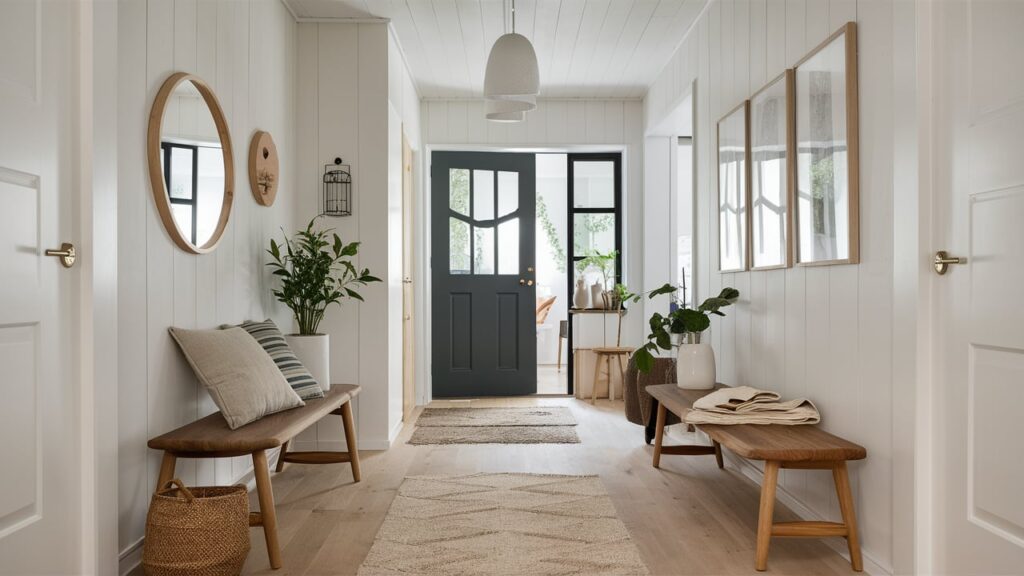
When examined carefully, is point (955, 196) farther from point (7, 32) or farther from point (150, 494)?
point (150, 494)

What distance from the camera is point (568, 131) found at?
6.42m

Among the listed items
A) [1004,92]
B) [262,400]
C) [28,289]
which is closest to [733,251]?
[1004,92]

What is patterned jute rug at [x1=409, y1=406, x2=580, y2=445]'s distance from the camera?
473cm

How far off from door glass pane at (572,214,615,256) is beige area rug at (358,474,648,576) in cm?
330

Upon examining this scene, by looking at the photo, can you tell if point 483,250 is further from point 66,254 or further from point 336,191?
point 66,254

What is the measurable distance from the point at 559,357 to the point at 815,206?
5.63m

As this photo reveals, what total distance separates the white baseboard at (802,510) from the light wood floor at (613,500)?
32mm

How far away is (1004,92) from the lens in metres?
1.83

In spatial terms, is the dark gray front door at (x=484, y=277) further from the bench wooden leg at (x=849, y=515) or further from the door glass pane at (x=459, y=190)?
the bench wooden leg at (x=849, y=515)

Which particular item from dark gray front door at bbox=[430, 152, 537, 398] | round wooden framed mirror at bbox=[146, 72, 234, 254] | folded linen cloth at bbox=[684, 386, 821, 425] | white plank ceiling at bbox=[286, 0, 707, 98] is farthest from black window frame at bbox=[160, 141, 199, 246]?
dark gray front door at bbox=[430, 152, 537, 398]

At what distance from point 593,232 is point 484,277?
1.08 metres

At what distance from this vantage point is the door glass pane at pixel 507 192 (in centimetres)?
662

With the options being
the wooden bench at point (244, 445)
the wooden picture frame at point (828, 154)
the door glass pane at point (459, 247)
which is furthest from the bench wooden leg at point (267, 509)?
the door glass pane at point (459, 247)

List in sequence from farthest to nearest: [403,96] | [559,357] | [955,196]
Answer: [559,357] → [403,96] → [955,196]
